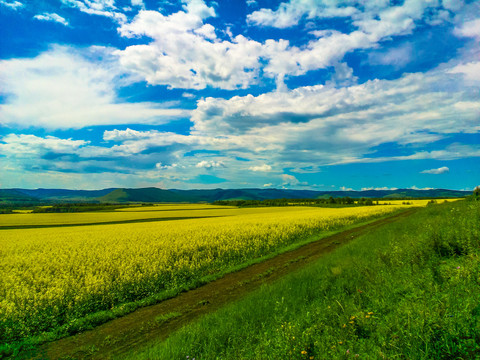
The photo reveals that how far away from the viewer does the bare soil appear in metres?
6.53

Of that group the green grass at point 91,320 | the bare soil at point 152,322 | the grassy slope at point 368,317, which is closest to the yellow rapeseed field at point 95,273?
the green grass at point 91,320

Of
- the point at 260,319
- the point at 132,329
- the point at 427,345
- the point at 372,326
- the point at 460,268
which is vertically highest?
the point at 460,268

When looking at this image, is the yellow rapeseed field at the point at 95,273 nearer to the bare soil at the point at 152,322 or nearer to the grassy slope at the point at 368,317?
the bare soil at the point at 152,322

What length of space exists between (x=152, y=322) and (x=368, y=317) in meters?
6.56

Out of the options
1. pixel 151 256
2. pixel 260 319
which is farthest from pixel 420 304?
pixel 151 256

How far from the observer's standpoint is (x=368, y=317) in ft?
15.3

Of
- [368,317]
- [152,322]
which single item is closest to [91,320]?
[152,322]

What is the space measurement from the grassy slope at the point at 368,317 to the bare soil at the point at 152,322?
3.72ft

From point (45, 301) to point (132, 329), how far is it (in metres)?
4.25

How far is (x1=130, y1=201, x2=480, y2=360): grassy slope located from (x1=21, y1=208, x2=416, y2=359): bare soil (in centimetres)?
113

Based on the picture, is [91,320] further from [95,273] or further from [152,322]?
[95,273]

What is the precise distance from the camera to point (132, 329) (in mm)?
7453

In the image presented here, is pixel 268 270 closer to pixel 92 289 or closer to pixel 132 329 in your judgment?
pixel 132 329

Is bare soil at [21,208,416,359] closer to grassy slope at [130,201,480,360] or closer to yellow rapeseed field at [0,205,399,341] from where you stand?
grassy slope at [130,201,480,360]
